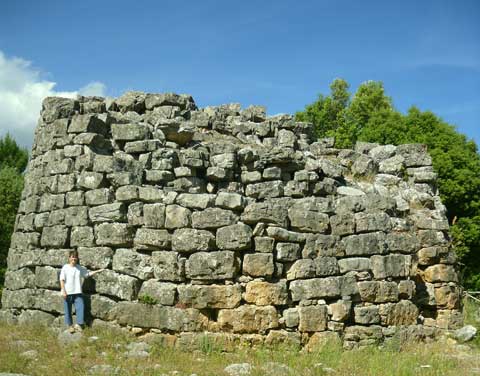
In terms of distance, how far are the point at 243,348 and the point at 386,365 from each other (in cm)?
213

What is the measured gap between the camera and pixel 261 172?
9141 mm

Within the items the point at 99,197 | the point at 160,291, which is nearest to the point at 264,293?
the point at 160,291

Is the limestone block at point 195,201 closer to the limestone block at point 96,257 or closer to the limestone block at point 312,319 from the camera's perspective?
the limestone block at point 96,257

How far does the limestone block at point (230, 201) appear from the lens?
841 centimetres

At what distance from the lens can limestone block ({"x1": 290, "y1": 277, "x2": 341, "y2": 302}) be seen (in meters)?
8.26

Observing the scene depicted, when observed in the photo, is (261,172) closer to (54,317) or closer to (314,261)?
(314,261)

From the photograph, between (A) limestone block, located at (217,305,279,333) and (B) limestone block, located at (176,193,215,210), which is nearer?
(A) limestone block, located at (217,305,279,333)

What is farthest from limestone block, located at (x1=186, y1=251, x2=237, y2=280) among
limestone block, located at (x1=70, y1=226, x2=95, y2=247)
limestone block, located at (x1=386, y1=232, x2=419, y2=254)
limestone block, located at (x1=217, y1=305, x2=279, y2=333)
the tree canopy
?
the tree canopy

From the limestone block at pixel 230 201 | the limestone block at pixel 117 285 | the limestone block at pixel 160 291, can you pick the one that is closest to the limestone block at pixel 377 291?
the limestone block at pixel 230 201

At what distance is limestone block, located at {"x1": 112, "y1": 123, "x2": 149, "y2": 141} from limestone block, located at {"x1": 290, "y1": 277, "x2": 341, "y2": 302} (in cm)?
382

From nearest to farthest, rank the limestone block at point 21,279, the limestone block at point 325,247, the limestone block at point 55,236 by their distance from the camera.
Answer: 1. the limestone block at point 325,247
2. the limestone block at point 55,236
3. the limestone block at point 21,279

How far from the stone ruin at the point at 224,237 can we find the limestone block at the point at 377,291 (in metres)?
0.02

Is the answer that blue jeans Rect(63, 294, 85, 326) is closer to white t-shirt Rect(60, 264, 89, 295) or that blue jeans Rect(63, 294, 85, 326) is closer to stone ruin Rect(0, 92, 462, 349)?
white t-shirt Rect(60, 264, 89, 295)

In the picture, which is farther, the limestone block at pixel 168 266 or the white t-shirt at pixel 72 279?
the white t-shirt at pixel 72 279
